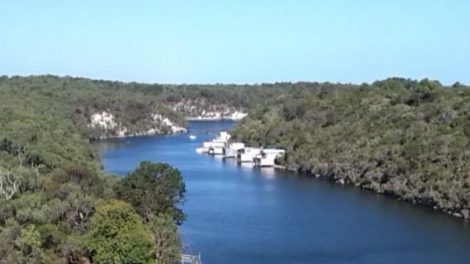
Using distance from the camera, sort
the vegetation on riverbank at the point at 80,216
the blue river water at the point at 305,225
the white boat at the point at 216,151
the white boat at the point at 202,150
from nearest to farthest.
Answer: the vegetation on riverbank at the point at 80,216, the blue river water at the point at 305,225, the white boat at the point at 216,151, the white boat at the point at 202,150

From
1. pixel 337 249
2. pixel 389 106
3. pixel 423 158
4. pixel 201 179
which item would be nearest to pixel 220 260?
pixel 337 249

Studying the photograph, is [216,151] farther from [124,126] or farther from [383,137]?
[124,126]

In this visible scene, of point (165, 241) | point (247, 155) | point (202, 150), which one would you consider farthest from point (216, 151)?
point (165, 241)

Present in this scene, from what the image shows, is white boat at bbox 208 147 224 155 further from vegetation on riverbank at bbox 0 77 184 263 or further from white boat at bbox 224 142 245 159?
vegetation on riverbank at bbox 0 77 184 263

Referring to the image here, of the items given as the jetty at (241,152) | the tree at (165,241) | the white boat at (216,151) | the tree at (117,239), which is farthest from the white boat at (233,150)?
the tree at (117,239)

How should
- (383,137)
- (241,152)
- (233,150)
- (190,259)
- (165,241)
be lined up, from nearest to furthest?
(165,241) < (190,259) < (383,137) < (241,152) < (233,150)

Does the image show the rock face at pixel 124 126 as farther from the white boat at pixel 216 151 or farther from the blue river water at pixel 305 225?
the blue river water at pixel 305 225
